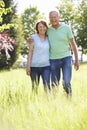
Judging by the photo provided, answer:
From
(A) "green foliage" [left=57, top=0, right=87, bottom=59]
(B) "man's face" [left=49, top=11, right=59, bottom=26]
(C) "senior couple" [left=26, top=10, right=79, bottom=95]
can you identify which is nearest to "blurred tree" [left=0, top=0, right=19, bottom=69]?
(A) "green foliage" [left=57, top=0, right=87, bottom=59]

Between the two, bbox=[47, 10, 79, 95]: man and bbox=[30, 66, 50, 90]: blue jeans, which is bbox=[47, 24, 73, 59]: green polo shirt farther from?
bbox=[30, 66, 50, 90]: blue jeans

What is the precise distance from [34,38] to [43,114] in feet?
9.86

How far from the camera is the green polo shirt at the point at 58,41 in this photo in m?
7.68

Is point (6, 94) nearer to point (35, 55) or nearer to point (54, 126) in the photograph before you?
point (35, 55)

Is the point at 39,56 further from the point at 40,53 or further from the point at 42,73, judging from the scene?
the point at 42,73

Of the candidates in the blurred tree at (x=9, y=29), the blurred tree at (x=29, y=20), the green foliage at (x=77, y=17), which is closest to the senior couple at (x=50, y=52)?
the blurred tree at (x=9, y=29)

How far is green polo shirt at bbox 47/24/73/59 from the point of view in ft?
25.2

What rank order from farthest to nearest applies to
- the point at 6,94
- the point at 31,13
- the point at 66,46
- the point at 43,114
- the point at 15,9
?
the point at 31,13 < the point at 15,9 < the point at 66,46 < the point at 6,94 < the point at 43,114

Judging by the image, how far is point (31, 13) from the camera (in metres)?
65.5

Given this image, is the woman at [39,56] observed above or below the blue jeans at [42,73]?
above

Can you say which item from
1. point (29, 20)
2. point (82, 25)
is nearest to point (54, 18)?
point (82, 25)

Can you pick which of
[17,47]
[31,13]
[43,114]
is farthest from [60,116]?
[31,13]

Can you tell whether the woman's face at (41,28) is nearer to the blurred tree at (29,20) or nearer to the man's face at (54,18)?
the man's face at (54,18)

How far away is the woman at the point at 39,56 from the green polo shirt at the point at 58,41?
0.12 metres
